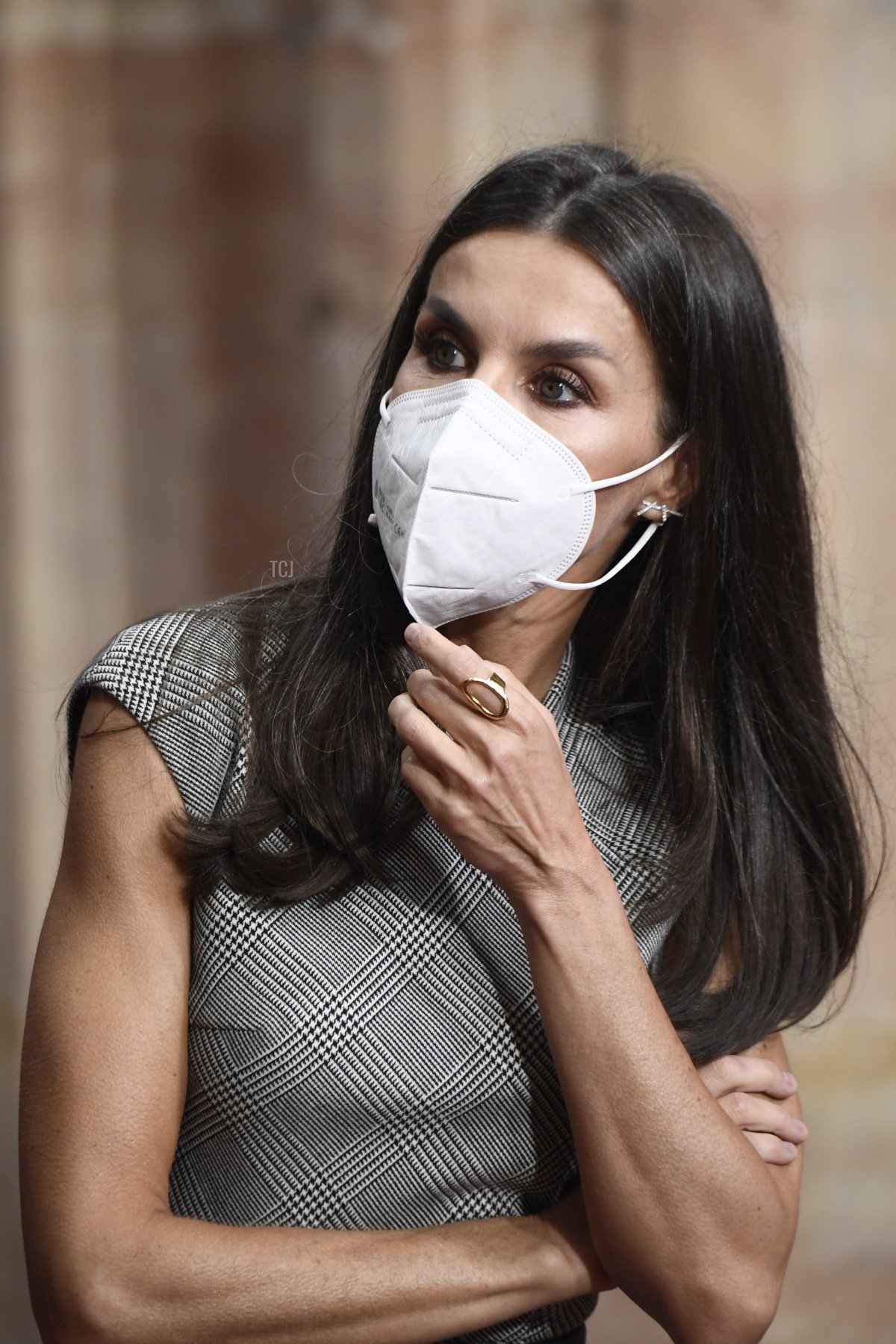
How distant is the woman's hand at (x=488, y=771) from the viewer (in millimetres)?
1328

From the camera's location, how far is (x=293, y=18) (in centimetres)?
283

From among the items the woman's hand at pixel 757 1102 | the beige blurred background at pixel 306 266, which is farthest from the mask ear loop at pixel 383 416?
the beige blurred background at pixel 306 266

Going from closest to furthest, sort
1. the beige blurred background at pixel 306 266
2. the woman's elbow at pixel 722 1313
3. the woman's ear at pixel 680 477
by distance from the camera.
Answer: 1. the woman's elbow at pixel 722 1313
2. the woman's ear at pixel 680 477
3. the beige blurred background at pixel 306 266

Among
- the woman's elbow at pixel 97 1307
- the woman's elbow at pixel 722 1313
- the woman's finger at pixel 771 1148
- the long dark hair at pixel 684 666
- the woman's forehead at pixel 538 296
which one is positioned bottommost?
the woman's elbow at pixel 722 1313

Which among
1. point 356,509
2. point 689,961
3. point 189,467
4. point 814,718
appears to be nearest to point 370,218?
point 189,467

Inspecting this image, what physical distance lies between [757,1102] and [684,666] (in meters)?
0.54

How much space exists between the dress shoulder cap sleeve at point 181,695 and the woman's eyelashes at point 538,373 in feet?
1.32

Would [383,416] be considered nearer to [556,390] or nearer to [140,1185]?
[556,390]

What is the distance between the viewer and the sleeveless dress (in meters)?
1.42

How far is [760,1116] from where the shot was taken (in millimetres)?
1529

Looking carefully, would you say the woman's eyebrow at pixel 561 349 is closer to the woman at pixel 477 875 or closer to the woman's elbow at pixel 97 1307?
the woman at pixel 477 875

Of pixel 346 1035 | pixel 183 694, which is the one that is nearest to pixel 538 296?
pixel 183 694

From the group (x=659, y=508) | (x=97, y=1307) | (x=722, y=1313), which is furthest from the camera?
(x=659, y=508)

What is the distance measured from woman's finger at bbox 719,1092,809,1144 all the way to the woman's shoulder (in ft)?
2.17
